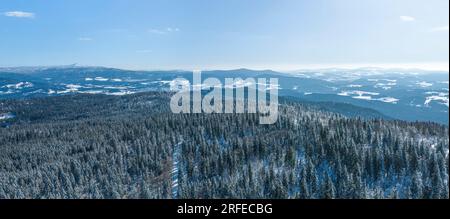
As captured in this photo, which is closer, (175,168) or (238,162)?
(238,162)

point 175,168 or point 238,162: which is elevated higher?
point 238,162

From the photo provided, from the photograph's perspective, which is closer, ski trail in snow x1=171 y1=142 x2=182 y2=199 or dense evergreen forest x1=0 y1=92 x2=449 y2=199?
dense evergreen forest x1=0 y1=92 x2=449 y2=199

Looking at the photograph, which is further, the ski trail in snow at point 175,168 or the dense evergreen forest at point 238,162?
the ski trail in snow at point 175,168

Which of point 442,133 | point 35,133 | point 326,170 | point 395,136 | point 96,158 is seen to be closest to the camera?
point 326,170
